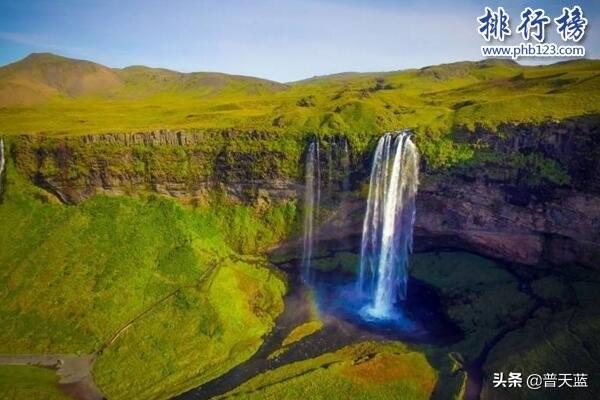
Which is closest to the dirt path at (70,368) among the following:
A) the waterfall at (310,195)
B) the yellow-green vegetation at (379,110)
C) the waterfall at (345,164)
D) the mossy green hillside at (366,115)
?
the waterfall at (310,195)

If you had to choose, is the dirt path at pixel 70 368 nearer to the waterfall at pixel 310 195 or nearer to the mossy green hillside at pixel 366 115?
the waterfall at pixel 310 195

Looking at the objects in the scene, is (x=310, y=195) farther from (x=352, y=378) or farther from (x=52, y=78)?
(x=52, y=78)

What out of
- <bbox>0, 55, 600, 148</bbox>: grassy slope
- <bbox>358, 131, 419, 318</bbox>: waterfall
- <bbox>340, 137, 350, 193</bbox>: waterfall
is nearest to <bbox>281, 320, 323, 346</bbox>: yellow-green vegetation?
<bbox>358, 131, 419, 318</bbox>: waterfall

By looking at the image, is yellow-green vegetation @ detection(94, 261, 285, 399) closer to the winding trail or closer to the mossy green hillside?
the winding trail

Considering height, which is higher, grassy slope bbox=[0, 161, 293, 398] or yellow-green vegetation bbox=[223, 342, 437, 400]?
grassy slope bbox=[0, 161, 293, 398]

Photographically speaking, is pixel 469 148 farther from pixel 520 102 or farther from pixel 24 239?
pixel 24 239

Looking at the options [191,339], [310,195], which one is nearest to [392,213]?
[310,195]
